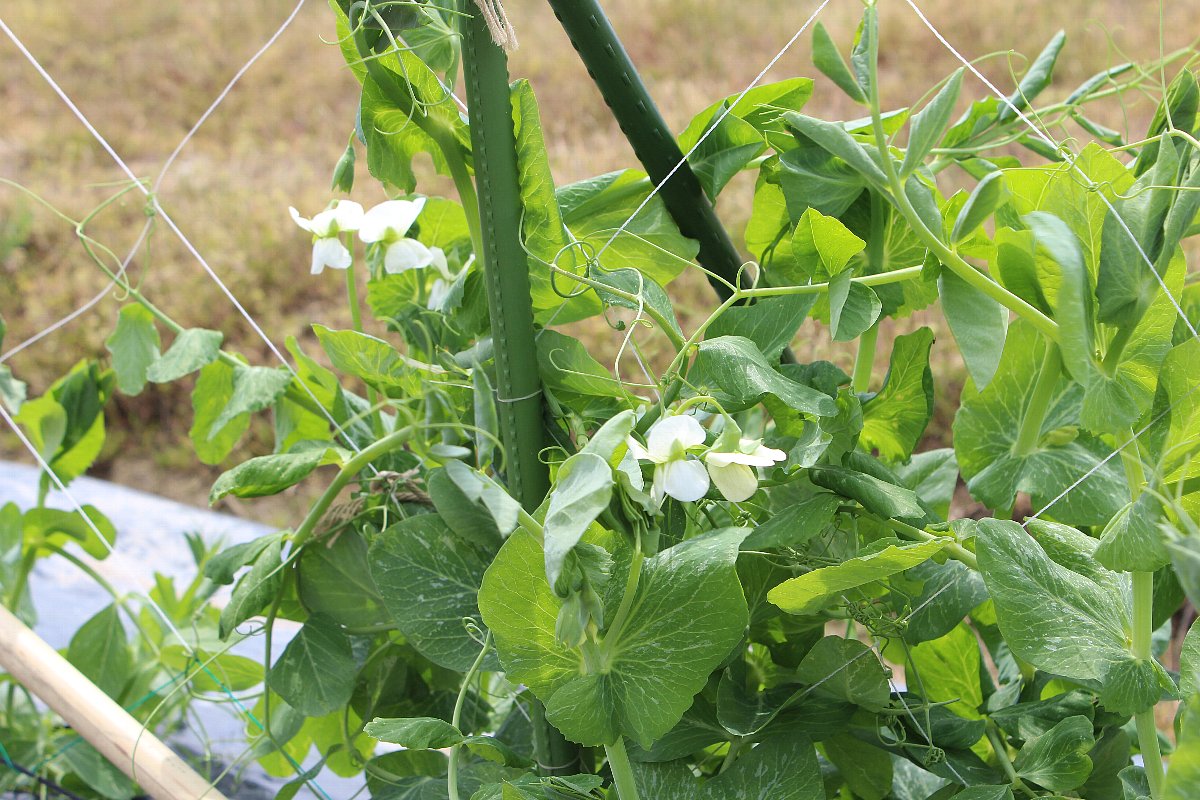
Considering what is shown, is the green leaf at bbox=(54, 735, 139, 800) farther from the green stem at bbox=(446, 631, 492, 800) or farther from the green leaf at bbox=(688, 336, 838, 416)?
the green leaf at bbox=(688, 336, 838, 416)

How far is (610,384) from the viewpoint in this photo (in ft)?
1.29

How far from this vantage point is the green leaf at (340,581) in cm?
48

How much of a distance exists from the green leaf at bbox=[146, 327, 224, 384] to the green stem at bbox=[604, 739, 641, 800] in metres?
0.26

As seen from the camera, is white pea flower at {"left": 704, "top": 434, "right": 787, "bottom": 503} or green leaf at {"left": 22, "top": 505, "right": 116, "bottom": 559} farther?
green leaf at {"left": 22, "top": 505, "right": 116, "bottom": 559}

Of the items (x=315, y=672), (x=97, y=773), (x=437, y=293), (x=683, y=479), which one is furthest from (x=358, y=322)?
(x=97, y=773)

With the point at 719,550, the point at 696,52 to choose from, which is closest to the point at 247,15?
the point at 696,52

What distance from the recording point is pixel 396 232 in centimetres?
44

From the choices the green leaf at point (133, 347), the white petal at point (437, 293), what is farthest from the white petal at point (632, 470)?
the green leaf at point (133, 347)

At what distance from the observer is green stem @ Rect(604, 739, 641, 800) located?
13.4 inches

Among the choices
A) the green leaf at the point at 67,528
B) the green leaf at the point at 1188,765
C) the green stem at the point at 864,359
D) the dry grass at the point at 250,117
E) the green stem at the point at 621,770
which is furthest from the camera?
the dry grass at the point at 250,117

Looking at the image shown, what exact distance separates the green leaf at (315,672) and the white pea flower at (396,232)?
156mm

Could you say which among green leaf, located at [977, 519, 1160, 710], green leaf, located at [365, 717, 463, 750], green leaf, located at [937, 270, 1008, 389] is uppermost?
green leaf, located at [937, 270, 1008, 389]

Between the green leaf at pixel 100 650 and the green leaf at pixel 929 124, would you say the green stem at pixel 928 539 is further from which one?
the green leaf at pixel 100 650

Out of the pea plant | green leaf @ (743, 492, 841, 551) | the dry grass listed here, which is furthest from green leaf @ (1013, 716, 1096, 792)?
the dry grass
